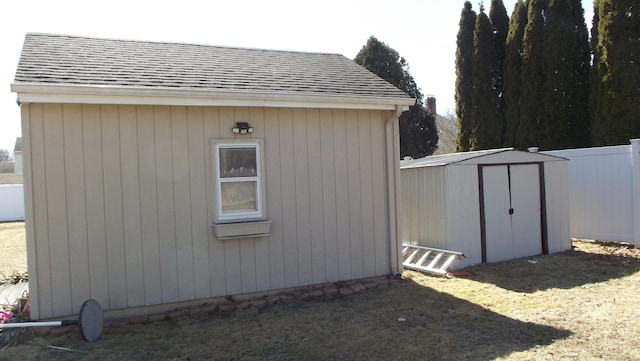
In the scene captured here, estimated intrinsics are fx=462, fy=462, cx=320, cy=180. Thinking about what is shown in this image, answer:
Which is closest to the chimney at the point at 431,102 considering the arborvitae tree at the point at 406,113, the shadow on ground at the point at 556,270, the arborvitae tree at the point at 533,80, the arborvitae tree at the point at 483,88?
the arborvitae tree at the point at 406,113

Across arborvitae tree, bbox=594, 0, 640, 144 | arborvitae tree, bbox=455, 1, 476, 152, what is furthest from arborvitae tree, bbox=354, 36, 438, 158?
arborvitae tree, bbox=594, 0, 640, 144

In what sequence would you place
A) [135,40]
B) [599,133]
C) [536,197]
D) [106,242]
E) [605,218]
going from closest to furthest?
1. [106,242]
2. [135,40]
3. [536,197]
4. [605,218]
5. [599,133]

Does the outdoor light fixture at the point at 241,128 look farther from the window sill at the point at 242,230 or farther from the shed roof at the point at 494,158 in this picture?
the shed roof at the point at 494,158

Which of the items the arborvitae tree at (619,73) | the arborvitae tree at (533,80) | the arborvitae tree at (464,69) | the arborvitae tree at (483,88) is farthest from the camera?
the arborvitae tree at (464,69)

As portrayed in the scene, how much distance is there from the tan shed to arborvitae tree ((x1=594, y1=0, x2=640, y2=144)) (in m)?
8.80

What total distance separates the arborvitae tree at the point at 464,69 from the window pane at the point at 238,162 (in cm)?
1367

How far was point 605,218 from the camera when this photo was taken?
10.2 metres

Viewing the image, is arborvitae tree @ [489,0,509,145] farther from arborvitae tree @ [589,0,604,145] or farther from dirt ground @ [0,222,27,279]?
dirt ground @ [0,222,27,279]

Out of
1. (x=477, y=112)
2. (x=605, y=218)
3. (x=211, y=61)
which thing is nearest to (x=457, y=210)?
(x=605, y=218)

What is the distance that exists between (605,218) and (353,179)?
6521 millimetres

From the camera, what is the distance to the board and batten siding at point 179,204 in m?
5.55

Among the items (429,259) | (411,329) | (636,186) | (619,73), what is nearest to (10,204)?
(429,259)

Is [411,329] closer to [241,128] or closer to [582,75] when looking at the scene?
[241,128]

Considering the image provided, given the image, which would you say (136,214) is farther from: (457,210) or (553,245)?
(553,245)
